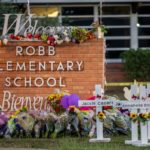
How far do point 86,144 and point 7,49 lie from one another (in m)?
3.88

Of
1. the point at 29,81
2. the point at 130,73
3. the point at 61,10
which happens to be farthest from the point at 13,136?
the point at 61,10

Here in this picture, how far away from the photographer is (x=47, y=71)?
44.1 feet

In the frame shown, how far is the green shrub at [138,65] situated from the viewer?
2252 cm

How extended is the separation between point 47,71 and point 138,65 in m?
9.58

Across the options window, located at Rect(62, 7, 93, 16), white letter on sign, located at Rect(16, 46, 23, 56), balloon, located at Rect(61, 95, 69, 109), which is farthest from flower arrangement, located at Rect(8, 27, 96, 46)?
window, located at Rect(62, 7, 93, 16)

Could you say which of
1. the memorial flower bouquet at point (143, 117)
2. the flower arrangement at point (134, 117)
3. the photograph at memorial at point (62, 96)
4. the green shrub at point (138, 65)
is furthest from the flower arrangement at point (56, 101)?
the green shrub at point (138, 65)

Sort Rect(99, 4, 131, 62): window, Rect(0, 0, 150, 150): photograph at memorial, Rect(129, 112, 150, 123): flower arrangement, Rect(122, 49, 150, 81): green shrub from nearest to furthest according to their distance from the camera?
Rect(129, 112, 150, 123): flower arrangement
Rect(0, 0, 150, 150): photograph at memorial
Rect(122, 49, 150, 81): green shrub
Rect(99, 4, 131, 62): window

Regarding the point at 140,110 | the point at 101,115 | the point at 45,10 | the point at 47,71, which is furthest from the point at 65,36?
the point at 45,10

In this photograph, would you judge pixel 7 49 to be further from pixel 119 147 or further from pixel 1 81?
pixel 119 147

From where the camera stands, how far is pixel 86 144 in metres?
10.6

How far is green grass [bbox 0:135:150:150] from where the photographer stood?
10.2m

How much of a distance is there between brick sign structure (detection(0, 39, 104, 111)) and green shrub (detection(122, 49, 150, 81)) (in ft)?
30.3

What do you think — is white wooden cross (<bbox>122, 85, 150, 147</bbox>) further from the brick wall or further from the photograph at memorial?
the brick wall

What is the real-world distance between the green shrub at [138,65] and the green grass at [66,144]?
37.4 ft
